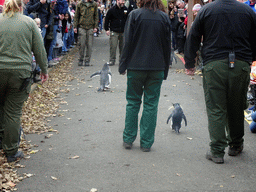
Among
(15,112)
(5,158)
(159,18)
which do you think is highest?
(159,18)

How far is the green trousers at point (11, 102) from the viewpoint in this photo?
5402 mm

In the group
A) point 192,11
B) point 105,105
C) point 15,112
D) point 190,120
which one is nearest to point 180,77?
point 192,11

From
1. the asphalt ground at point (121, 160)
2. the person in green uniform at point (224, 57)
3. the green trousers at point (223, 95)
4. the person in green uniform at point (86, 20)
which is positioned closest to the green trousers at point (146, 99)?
the asphalt ground at point (121, 160)

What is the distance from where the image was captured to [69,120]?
798 centimetres

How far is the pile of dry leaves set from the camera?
5.03 metres

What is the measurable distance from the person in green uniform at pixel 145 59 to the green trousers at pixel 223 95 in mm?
710

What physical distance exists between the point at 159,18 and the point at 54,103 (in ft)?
14.1

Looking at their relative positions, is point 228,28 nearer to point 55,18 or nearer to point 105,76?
point 105,76

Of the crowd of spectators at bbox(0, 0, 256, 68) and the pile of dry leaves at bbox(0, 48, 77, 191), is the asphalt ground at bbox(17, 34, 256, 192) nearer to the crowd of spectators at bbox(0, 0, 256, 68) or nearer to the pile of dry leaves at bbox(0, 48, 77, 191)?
the pile of dry leaves at bbox(0, 48, 77, 191)

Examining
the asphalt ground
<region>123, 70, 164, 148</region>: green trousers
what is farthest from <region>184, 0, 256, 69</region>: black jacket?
the asphalt ground

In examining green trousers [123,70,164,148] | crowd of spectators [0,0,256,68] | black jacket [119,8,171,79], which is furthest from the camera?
crowd of spectators [0,0,256,68]

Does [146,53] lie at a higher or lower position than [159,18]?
lower

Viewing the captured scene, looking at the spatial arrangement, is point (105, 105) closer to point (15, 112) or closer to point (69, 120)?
point (69, 120)

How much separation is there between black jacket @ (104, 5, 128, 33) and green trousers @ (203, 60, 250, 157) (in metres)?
10.0
